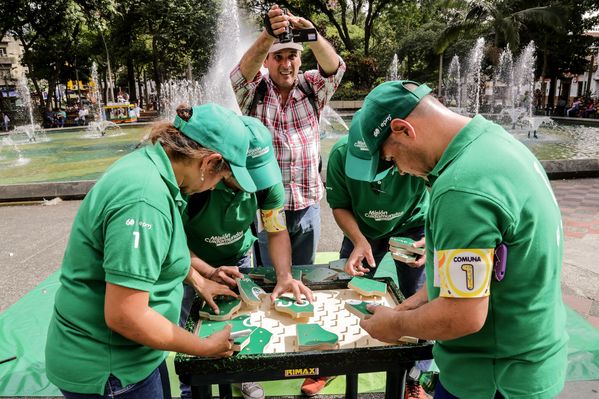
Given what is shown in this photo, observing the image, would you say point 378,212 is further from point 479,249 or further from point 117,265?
point 117,265

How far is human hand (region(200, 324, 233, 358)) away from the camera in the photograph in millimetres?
1494

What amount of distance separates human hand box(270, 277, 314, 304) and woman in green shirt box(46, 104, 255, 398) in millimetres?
488

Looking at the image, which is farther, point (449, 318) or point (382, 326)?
point (382, 326)

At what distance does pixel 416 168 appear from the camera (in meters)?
1.39

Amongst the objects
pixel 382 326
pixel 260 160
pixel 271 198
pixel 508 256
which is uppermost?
pixel 260 160

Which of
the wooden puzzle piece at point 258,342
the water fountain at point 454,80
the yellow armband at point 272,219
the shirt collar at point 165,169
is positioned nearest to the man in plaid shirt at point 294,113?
the yellow armband at point 272,219

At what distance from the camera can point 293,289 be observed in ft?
6.62

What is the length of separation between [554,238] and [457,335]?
370 millimetres

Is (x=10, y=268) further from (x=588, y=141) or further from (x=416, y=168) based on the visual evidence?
(x=588, y=141)

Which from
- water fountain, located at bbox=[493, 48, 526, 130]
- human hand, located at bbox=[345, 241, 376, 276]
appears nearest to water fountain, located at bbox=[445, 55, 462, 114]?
water fountain, located at bbox=[493, 48, 526, 130]

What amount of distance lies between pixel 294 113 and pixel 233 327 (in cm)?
166

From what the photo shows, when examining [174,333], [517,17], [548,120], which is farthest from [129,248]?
[517,17]

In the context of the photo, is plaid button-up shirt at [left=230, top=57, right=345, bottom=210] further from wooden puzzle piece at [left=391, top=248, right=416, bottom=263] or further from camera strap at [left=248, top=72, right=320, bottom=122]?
wooden puzzle piece at [left=391, top=248, right=416, bottom=263]

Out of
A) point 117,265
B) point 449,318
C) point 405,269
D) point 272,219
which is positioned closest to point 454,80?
point 405,269
